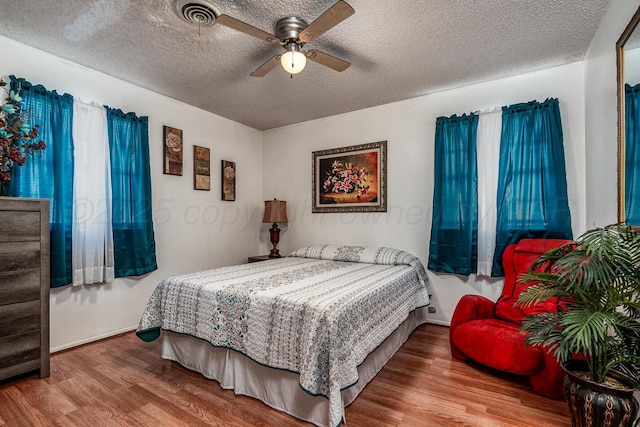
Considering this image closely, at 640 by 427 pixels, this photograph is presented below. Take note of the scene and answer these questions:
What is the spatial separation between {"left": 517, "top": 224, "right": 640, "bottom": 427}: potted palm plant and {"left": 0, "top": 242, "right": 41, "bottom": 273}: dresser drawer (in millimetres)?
3206

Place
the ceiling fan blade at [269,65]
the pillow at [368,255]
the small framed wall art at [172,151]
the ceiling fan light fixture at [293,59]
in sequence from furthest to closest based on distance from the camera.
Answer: the small framed wall art at [172,151] → the pillow at [368,255] → the ceiling fan blade at [269,65] → the ceiling fan light fixture at [293,59]

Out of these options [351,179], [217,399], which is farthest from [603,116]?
[217,399]

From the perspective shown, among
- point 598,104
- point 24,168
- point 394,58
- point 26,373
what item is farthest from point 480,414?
point 24,168

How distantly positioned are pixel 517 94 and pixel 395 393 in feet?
9.65

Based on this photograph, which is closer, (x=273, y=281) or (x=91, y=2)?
(x=91, y=2)

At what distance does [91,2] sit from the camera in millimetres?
1981

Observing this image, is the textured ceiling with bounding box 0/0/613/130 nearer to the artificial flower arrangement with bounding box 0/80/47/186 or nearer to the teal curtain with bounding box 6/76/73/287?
the teal curtain with bounding box 6/76/73/287

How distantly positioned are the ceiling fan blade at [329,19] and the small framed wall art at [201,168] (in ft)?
7.56

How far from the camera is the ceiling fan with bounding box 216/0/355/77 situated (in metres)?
1.76

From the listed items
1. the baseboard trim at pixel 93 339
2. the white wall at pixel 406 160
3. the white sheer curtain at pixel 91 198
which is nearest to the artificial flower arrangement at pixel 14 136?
the white sheer curtain at pixel 91 198

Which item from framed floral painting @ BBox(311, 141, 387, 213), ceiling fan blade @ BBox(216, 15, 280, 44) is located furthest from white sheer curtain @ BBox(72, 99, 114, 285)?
framed floral painting @ BBox(311, 141, 387, 213)

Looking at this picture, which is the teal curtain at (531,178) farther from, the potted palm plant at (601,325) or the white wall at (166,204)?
the white wall at (166,204)

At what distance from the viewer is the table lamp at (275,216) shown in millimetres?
4332

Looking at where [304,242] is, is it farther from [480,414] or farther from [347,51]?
[480,414]
